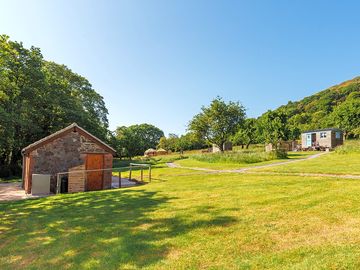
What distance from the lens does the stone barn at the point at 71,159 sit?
1761cm

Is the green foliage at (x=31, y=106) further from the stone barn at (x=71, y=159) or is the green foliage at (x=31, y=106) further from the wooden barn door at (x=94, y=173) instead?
the wooden barn door at (x=94, y=173)

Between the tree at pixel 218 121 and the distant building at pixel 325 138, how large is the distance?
1405 centimetres

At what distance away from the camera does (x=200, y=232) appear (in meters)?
6.59

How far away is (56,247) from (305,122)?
9577 centimetres

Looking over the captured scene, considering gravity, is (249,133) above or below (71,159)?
above

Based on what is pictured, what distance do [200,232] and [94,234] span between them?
10.2 ft

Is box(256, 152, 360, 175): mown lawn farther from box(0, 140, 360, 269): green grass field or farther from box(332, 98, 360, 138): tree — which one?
box(332, 98, 360, 138): tree

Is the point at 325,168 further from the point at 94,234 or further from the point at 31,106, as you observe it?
the point at 31,106

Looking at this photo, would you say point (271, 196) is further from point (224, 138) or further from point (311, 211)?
point (224, 138)

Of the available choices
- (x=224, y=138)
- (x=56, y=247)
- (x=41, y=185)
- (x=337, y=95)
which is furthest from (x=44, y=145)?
(x=337, y=95)

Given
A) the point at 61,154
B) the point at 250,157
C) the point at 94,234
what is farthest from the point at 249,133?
the point at 94,234

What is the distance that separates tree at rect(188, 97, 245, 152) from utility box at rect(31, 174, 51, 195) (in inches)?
1315

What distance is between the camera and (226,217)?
24.9 feet

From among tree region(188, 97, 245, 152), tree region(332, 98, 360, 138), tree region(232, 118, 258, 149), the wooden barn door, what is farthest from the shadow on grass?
tree region(332, 98, 360, 138)
